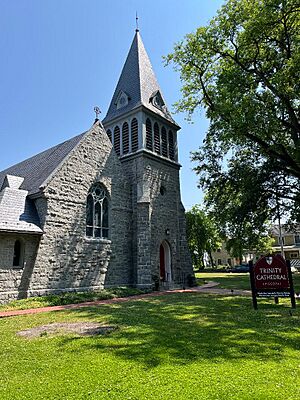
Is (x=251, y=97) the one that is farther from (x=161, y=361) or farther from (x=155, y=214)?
(x=161, y=361)

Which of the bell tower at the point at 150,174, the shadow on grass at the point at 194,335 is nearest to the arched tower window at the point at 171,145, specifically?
the bell tower at the point at 150,174

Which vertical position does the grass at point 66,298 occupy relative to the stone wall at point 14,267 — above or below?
below

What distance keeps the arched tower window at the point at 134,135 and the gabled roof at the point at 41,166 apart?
3563 millimetres

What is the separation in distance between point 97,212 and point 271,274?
10163mm

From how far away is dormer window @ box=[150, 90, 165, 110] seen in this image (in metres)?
22.2

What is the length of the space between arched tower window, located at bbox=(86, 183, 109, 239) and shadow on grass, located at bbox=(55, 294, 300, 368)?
6693mm

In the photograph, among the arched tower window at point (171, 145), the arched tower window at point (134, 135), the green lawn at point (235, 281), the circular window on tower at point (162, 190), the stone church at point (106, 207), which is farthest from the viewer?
the arched tower window at point (171, 145)

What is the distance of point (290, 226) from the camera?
71.5 ft

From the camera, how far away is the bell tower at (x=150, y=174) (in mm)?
18094

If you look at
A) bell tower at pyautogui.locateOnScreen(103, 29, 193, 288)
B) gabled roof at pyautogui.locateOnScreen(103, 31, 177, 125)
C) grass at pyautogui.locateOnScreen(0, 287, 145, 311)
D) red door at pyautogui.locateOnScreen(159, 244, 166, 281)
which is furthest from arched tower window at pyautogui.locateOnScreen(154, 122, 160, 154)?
grass at pyautogui.locateOnScreen(0, 287, 145, 311)

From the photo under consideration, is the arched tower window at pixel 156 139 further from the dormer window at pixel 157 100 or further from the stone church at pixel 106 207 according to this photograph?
the dormer window at pixel 157 100

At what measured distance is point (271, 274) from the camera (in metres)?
10.6

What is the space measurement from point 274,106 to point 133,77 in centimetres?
1216

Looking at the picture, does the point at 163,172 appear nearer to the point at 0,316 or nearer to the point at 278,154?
the point at 278,154
